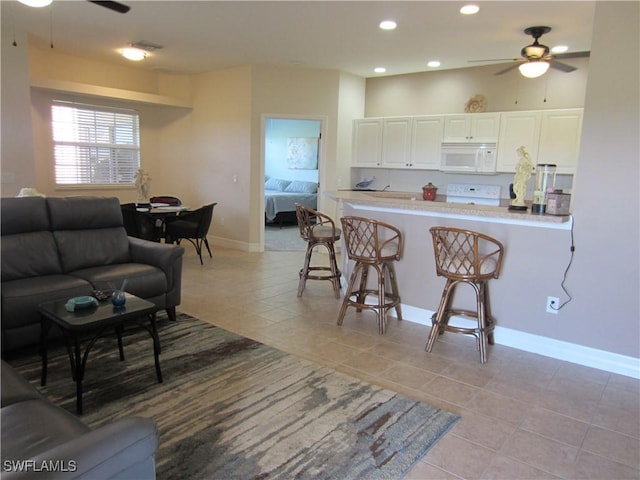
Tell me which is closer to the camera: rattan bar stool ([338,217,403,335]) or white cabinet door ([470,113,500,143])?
rattan bar stool ([338,217,403,335])

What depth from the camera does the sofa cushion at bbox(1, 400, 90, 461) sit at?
1427 millimetres

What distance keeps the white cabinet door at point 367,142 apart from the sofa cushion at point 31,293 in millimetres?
4733

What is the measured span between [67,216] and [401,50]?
13.3ft

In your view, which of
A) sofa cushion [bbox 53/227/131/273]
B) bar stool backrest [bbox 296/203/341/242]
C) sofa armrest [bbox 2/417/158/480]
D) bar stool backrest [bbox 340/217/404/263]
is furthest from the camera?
bar stool backrest [bbox 296/203/341/242]

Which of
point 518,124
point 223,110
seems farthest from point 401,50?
point 223,110

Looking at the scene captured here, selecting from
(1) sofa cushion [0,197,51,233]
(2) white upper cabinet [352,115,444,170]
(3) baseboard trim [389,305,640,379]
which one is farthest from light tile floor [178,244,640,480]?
(2) white upper cabinet [352,115,444,170]

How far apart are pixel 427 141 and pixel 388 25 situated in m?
2.31

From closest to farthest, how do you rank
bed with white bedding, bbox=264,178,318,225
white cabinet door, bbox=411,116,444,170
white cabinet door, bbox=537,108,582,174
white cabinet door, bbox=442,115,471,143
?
white cabinet door, bbox=537,108,582,174, white cabinet door, bbox=442,115,471,143, white cabinet door, bbox=411,116,444,170, bed with white bedding, bbox=264,178,318,225

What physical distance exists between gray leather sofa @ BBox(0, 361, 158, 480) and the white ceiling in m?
3.48

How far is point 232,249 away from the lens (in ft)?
23.0

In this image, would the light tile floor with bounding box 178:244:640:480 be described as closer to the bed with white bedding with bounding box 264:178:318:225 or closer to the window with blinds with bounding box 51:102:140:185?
the window with blinds with bounding box 51:102:140:185

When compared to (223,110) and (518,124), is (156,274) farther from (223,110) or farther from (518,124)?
(518,124)

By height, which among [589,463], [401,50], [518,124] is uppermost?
[401,50]

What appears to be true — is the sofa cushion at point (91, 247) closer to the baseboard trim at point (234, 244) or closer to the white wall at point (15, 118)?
the white wall at point (15, 118)
